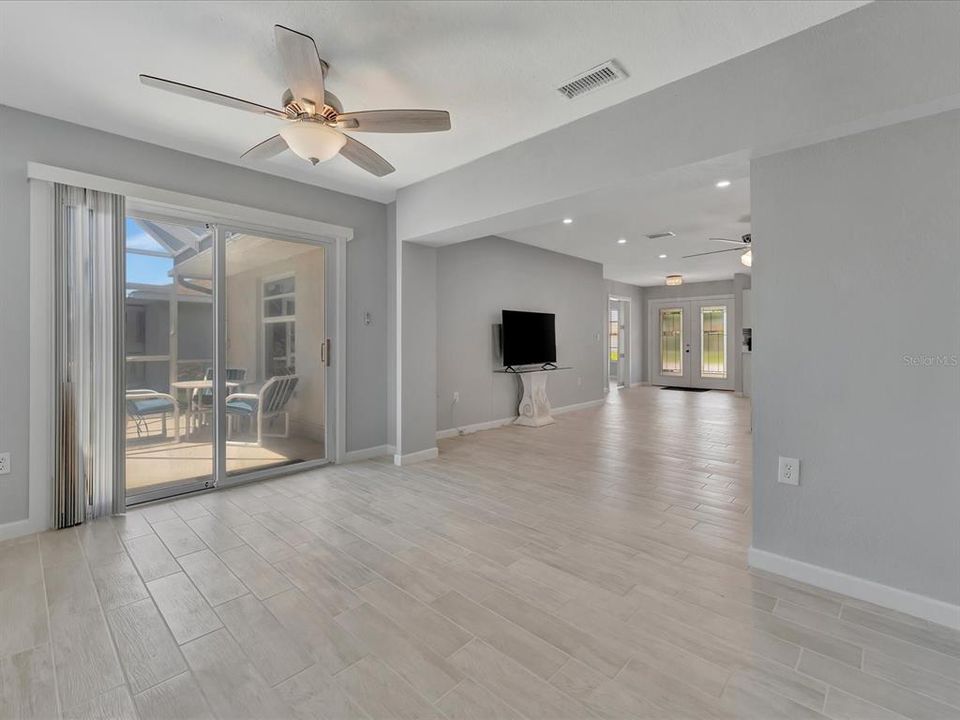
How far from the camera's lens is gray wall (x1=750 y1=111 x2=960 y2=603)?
189 centimetres

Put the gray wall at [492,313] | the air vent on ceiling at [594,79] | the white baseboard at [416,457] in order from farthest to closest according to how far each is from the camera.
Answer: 1. the gray wall at [492,313]
2. the white baseboard at [416,457]
3. the air vent on ceiling at [594,79]

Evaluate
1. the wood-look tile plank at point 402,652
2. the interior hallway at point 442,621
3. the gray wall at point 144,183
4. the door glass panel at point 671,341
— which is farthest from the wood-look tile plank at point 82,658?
the door glass panel at point 671,341

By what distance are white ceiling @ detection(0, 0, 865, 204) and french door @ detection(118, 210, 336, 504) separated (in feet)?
3.16

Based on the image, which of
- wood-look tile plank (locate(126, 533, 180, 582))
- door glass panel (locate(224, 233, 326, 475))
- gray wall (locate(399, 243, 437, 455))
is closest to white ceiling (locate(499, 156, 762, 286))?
gray wall (locate(399, 243, 437, 455))

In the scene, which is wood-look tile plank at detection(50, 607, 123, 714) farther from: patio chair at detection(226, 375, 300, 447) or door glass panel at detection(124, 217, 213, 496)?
patio chair at detection(226, 375, 300, 447)

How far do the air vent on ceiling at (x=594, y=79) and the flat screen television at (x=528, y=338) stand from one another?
384 centimetres

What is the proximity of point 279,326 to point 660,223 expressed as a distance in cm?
465

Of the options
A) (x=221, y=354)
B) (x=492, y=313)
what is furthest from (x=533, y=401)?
(x=221, y=354)

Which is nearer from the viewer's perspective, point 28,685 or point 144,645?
point 28,685

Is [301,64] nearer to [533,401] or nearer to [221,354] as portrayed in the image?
[221,354]

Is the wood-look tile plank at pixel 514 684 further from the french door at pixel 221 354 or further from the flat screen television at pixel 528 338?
the flat screen television at pixel 528 338

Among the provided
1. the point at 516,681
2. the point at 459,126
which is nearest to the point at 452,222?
the point at 459,126

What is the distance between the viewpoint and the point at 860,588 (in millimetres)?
2066

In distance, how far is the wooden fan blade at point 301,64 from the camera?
1.76 m
